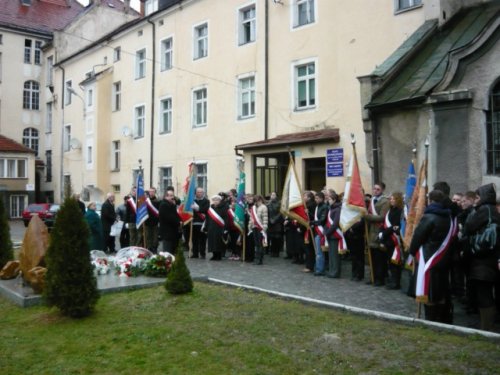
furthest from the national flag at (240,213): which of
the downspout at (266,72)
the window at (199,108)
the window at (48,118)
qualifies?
the window at (48,118)

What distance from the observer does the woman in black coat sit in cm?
690

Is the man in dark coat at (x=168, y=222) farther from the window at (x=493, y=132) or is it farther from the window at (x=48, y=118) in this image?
the window at (x=48, y=118)

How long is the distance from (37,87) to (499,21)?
39.7m

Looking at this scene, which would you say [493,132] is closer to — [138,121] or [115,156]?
[138,121]

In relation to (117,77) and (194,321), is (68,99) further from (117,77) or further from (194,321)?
(194,321)

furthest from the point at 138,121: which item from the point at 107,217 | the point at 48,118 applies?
the point at 48,118

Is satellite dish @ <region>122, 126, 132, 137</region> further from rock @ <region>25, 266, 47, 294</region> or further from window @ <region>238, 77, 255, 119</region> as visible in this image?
rock @ <region>25, 266, 47, 294</region>

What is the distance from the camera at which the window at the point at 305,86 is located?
62.7 feet

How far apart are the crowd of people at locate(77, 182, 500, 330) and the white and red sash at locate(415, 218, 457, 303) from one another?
1cm

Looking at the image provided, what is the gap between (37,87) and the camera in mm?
43656

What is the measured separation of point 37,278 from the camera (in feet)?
31.0

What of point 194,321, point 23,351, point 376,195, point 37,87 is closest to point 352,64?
point 376,195

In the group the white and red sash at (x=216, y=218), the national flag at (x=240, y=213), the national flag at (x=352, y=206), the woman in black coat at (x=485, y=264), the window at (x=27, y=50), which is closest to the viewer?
the woman in black coat at (x=485, y=264)

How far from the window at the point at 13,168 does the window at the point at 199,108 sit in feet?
68.3
